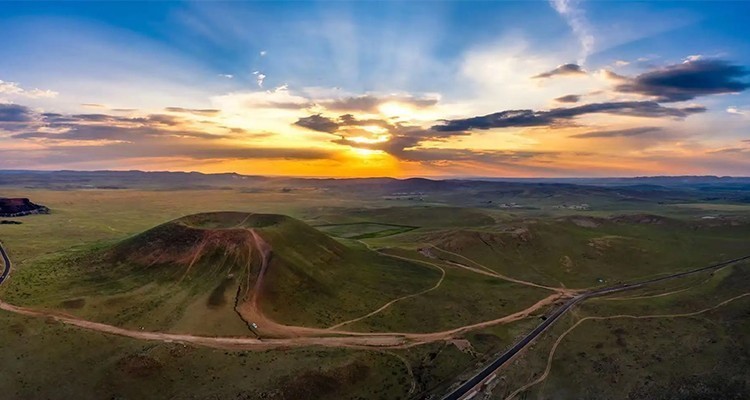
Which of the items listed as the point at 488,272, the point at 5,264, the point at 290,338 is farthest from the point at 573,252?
the point at 5,264

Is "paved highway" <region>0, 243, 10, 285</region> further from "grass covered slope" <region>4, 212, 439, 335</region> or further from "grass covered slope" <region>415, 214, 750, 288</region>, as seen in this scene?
"grass covered slope" <region>415, 214, 750, 288</region>

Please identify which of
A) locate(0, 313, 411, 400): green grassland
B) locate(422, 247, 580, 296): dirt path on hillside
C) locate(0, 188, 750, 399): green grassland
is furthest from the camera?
locate(422, 247, 580, 296): dirt path on hillside

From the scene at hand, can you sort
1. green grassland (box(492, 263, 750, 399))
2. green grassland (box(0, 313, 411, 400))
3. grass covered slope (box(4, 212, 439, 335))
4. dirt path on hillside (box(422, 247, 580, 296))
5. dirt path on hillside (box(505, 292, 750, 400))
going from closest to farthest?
green grassland (box(0, 313, 411, 400)) < green grassland (box(492, 263, 750, 399)) < dirt path on hillside (box(505, 292, 750, 400)) < grass covered slope (box(4, 212, 439, 335)) < dirt path on hillside (box(422, 247, 580, 296))

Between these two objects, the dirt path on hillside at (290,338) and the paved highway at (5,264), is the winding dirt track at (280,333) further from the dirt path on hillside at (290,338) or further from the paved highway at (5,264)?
the paved highway at (5,264)

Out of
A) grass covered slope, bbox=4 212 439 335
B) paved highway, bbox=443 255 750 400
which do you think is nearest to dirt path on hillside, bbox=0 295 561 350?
grass covered slope, bbox=4 212 439 335

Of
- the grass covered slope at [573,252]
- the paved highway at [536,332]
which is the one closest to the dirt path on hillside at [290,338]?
the paved highway at [536,332]

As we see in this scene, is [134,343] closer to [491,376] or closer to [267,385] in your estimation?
[267,385]
